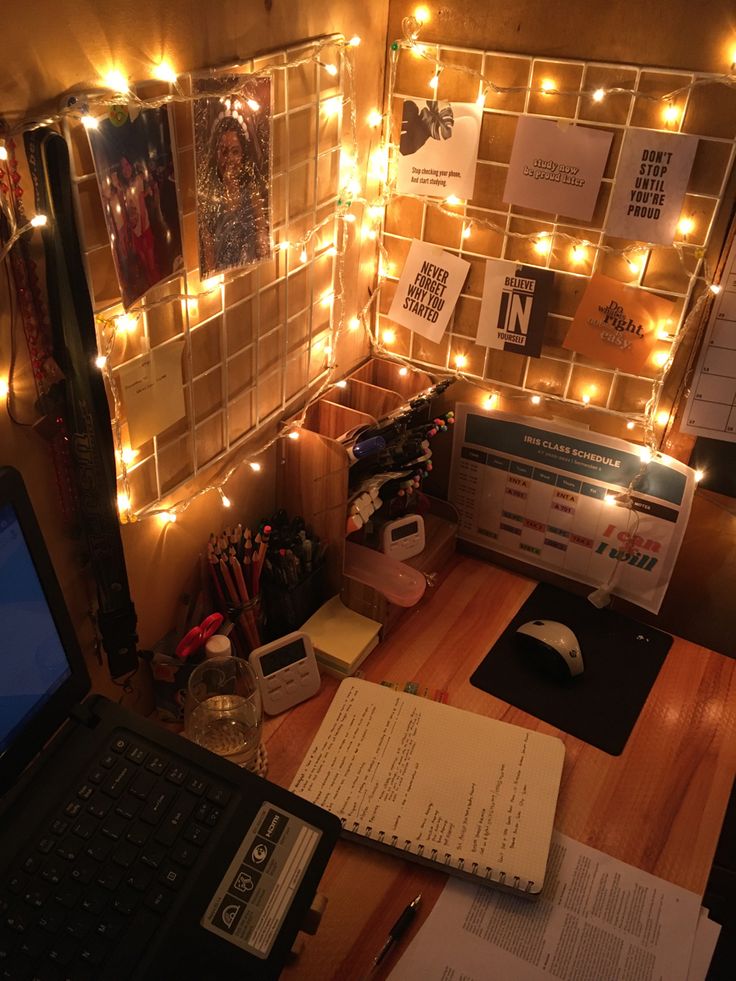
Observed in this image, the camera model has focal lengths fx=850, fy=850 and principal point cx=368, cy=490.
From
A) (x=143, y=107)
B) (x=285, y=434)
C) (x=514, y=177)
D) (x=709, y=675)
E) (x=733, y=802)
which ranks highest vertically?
(x=143, y=107)

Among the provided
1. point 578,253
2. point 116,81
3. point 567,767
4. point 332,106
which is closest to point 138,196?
point 116,81

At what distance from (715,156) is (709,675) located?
0.79 metres

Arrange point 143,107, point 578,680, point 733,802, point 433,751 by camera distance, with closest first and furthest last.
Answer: point 143,107
point 433,751
point 578,680
point 733,802

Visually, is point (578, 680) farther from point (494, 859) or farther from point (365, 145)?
point (365, 145)

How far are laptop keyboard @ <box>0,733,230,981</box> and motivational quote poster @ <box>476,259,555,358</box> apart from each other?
2.79 feet

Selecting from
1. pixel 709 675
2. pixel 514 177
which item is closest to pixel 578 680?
pixel 709 675

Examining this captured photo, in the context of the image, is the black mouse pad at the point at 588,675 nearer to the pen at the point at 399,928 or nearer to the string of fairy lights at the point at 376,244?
the string of fairy lights at the point at 376,244

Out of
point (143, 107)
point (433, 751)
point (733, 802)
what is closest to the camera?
point (143, 107)

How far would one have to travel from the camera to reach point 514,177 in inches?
50.8

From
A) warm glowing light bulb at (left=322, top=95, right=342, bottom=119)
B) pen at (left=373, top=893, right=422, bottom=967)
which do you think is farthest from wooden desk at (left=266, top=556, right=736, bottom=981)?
warm glowing light bulb at (left=322, top=95, right=342, bottom=119)

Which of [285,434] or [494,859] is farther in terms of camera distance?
[285,434]

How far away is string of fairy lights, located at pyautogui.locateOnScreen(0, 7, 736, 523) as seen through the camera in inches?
41.1

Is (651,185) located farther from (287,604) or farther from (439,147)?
(287,604)

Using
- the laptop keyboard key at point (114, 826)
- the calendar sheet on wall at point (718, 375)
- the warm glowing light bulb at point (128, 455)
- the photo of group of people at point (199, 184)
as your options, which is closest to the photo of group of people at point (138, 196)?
the photo of group of people at point (199, 184)
